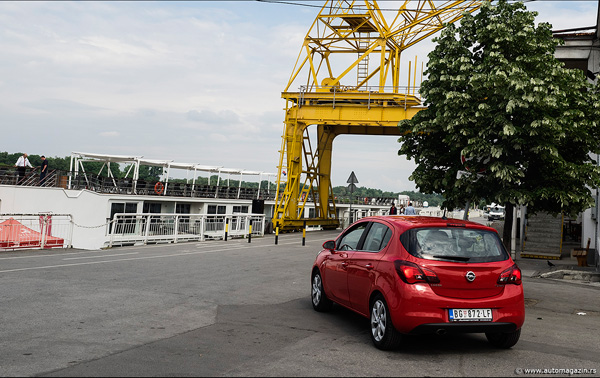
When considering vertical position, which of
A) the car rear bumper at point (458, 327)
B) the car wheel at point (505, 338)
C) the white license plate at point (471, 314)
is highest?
the white license plate at point (471, 314)

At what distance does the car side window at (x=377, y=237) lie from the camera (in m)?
6.93

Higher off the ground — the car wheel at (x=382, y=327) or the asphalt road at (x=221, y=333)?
the car wheel at (x=382, y=327)

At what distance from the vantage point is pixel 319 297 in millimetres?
8656

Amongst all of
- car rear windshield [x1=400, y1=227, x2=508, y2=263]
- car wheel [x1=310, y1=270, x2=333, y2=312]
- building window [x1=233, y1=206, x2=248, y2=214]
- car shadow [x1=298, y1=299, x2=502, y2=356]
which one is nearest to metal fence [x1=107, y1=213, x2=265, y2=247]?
building window [x1=233, y1=206, x2=248, y2=214]

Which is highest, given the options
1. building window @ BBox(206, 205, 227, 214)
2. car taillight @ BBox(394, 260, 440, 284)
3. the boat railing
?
the boat railing

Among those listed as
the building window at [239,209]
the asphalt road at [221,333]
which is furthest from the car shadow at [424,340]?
the building window at [239,209]

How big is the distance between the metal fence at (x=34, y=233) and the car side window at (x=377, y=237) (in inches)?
538

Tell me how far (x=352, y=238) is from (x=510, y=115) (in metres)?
4.54

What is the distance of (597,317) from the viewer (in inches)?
366

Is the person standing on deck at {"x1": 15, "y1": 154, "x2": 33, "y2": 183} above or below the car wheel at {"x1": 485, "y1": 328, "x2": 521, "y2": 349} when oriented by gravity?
above

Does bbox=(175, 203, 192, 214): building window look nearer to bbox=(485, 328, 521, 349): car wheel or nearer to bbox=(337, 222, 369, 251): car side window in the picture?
bbox=(337, 222, 369, 251): car side window

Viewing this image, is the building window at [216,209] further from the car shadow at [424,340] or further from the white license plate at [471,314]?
the white license plate at [471,314]

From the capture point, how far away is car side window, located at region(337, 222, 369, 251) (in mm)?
7809

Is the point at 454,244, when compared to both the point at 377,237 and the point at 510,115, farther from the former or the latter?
the point at 510,115
